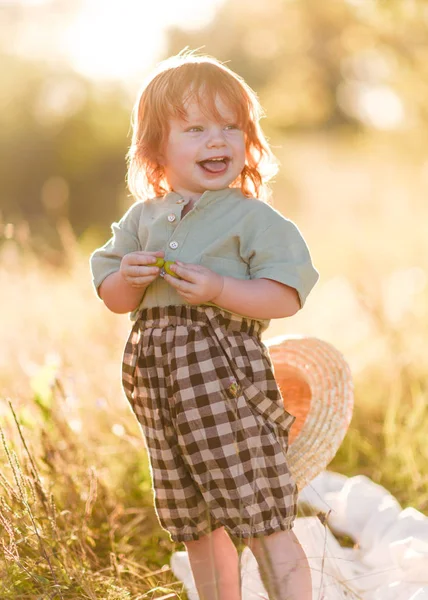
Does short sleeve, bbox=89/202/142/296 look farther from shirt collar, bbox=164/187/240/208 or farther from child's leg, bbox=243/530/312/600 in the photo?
child's leg, bbox=243/530/312/600

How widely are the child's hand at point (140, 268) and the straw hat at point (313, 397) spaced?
716 mm

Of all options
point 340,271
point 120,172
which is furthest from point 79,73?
point 340,271

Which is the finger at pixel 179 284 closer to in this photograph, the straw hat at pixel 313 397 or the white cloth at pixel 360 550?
the straw hat at pixel 313 397

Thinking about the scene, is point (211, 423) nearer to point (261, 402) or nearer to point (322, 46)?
point (261, 402)

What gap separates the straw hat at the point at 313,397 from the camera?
2.51 meters

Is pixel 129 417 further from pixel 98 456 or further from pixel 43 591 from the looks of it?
pixel 43 591

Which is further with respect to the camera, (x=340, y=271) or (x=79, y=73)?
(x=79, y=73)

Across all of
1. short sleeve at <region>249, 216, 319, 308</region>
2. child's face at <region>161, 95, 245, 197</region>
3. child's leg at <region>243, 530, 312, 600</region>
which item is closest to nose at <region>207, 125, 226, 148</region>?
child's face at <region>161, 95, 245, 197</region>

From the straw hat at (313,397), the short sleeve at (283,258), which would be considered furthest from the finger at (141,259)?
the straw hat at (313,397)

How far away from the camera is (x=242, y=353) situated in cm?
218

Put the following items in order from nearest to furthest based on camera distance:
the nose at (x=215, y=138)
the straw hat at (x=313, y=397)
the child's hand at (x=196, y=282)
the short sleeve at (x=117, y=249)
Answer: the child's hand at (x=196, y=282)
the nose at (x=215, y=138)
the short sleeve at (x=117, y=249)
the straw hat at (x=313, y=397)

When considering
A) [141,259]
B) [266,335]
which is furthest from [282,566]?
[266,335]

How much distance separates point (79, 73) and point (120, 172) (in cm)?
274

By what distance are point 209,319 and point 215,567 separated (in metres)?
0.72
